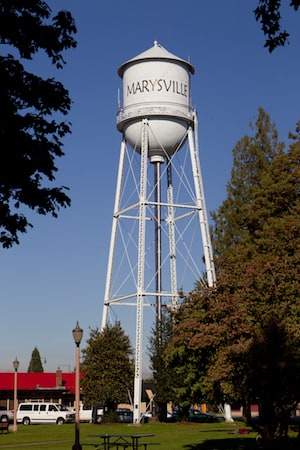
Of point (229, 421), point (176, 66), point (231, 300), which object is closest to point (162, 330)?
point (229, 421)

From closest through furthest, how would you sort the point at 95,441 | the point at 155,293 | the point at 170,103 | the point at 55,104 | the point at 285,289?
the point at 55,104 → the point at 285,289 → the point at 95,441 → the point at 155,293 → the point at 170,103

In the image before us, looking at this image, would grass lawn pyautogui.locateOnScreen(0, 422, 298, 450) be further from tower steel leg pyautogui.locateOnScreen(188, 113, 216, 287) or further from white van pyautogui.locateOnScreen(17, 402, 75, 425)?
white van pyautogui.locateOnScreen(17, 402, 75, 425)

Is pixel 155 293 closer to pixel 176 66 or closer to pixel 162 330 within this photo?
pixel 162 330

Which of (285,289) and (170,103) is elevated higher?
(170,103)

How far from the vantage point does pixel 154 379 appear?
53812 millimetres

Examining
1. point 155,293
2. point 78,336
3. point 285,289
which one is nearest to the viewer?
point 78,336

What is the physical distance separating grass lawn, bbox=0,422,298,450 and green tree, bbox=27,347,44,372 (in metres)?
67.8

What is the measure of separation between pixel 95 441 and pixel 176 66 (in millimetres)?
25168

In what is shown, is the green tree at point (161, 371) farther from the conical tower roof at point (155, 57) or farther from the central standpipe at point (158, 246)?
the conical tower roof at point (155, 57)

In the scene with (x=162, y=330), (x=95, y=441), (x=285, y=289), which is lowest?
(x=95, y=441)

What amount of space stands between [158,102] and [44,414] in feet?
79.6

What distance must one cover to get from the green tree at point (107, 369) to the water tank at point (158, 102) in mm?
12262

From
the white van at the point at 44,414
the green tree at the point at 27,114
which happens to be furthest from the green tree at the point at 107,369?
the green tree at the point at 27,114

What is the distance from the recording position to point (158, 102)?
51438 millimetres
